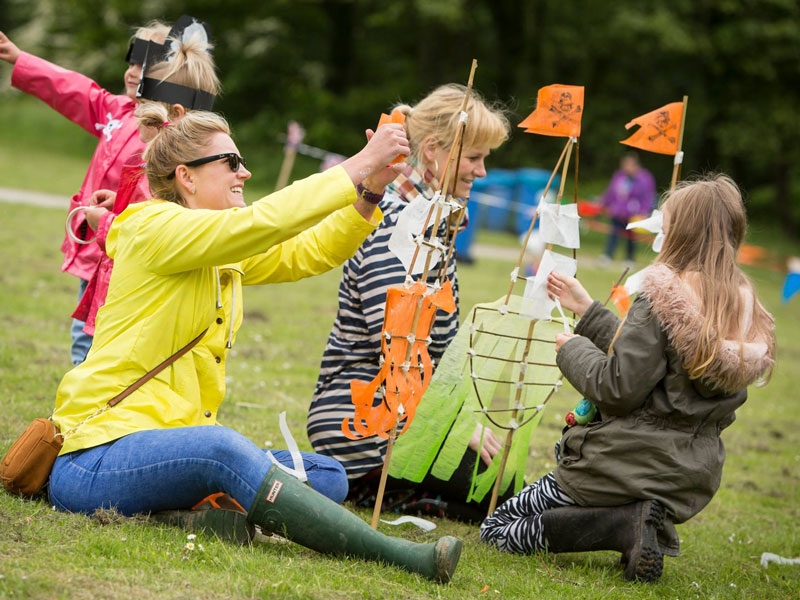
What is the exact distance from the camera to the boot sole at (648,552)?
10.6 feet

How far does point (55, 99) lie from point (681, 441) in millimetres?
3256

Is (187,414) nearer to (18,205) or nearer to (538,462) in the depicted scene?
(538,462)

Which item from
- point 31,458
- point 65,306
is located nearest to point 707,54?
point 65,306

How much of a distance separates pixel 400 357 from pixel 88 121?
2248mm

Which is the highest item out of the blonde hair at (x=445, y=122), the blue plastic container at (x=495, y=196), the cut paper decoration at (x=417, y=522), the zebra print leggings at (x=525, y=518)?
the blue plastic container at (x=495, y=196)

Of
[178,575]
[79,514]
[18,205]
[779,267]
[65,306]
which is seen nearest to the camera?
[178,575]

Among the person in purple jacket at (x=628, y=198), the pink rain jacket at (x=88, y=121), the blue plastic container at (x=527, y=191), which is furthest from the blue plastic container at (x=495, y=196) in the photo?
the pink rain jacket at (x=88, y=121)

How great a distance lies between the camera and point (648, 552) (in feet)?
10.7

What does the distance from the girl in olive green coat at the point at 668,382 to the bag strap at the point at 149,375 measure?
129 cm

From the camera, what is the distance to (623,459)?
10.6 feet

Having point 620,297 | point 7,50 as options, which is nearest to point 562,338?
point 620,297

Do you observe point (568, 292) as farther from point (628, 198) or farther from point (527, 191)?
point (527, 191)

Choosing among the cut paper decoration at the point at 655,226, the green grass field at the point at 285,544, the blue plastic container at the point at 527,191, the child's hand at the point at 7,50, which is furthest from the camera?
the blue plastic container at the point at 527,191

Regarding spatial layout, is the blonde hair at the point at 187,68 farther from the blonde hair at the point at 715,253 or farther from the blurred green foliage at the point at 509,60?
the blurred green foliage at the point at 509,60
